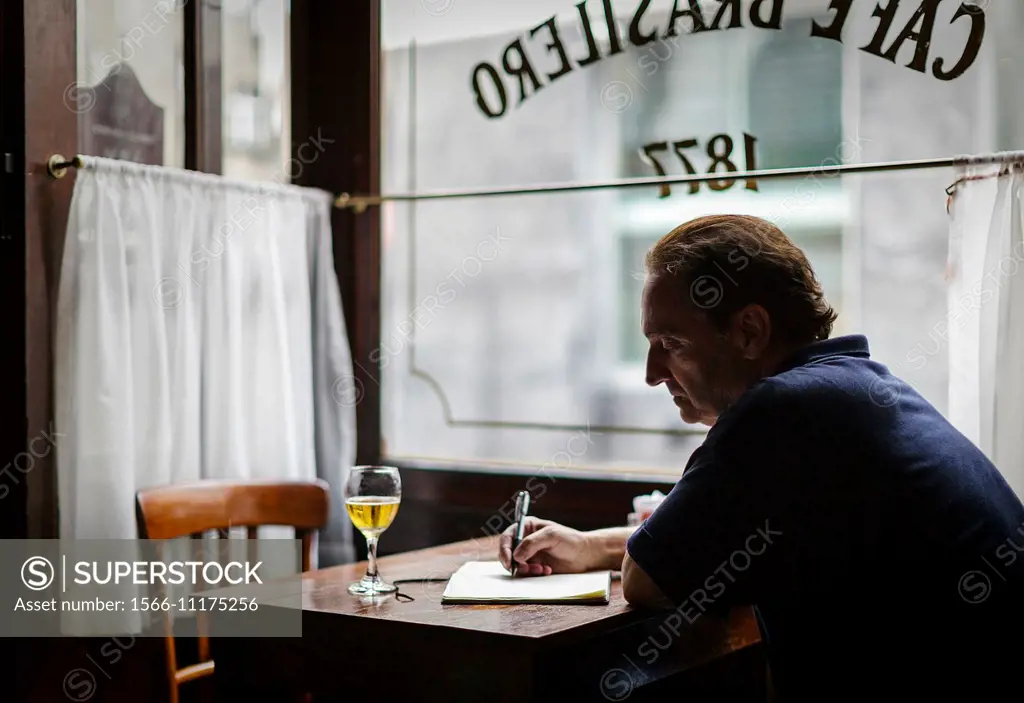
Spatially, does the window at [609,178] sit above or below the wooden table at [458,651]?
above

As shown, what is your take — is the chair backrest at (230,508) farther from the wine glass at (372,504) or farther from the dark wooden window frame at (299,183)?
the wine glass at (372,504)

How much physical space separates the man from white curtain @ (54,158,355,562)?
139 centimetres

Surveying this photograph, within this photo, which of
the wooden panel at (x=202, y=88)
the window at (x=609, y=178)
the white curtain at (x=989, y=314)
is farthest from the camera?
the wooden panel at (x=202, y=88)

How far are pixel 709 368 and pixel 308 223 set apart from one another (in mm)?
1706

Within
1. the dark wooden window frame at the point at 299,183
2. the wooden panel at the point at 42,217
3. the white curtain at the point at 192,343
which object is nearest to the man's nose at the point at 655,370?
the dark wooden window frame at the point at 299,183

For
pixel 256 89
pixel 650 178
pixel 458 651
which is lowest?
pixel 458 651

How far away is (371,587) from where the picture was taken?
6.72 ft

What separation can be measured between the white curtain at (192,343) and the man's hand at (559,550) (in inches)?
41.1

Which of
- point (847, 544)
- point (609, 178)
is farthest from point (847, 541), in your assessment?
point (609, 178)

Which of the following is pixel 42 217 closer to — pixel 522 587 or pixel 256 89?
pixel 256 89

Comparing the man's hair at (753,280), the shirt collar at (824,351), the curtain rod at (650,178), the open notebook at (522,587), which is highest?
the curtain rod at (650,178)

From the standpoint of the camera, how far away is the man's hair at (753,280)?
76.8 inches

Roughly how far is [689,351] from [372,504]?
62 centimetres

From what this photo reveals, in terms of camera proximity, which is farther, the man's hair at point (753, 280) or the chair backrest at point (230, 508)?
the chair backrest at point (230, 508)
